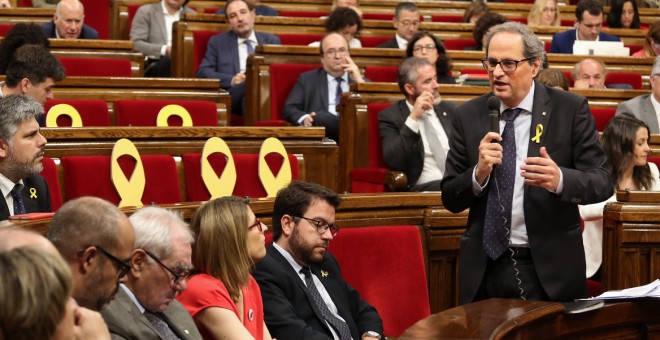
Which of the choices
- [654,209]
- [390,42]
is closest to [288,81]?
[390,42]

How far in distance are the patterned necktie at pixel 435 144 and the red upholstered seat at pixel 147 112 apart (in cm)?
74

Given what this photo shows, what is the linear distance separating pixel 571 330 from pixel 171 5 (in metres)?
3.26

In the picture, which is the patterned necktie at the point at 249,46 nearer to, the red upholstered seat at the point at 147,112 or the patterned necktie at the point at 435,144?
the red upholstered seat at the point at 147,112

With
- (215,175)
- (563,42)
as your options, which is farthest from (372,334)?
(563,42)

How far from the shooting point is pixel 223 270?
1916 millimetres

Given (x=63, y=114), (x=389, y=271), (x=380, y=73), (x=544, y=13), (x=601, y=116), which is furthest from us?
(x=544, y=13)

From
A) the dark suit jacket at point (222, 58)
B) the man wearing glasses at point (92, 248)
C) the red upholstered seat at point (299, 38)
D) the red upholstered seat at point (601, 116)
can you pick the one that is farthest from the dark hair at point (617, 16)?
the man wearing glasses at point (92, 248)

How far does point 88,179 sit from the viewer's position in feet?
9.02

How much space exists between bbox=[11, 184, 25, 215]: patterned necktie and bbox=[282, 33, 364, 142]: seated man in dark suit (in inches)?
74.6

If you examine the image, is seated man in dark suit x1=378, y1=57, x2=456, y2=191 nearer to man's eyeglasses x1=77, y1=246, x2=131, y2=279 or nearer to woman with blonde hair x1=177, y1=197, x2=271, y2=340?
woman with blonde hair x1=177, y1=197, x2=271, y2=340

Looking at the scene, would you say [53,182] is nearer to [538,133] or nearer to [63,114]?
[63,114]

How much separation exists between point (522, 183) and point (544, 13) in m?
3.57

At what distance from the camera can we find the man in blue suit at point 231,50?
14.8ft

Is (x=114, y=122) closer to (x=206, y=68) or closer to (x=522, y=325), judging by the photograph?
(x=206, y=68)
